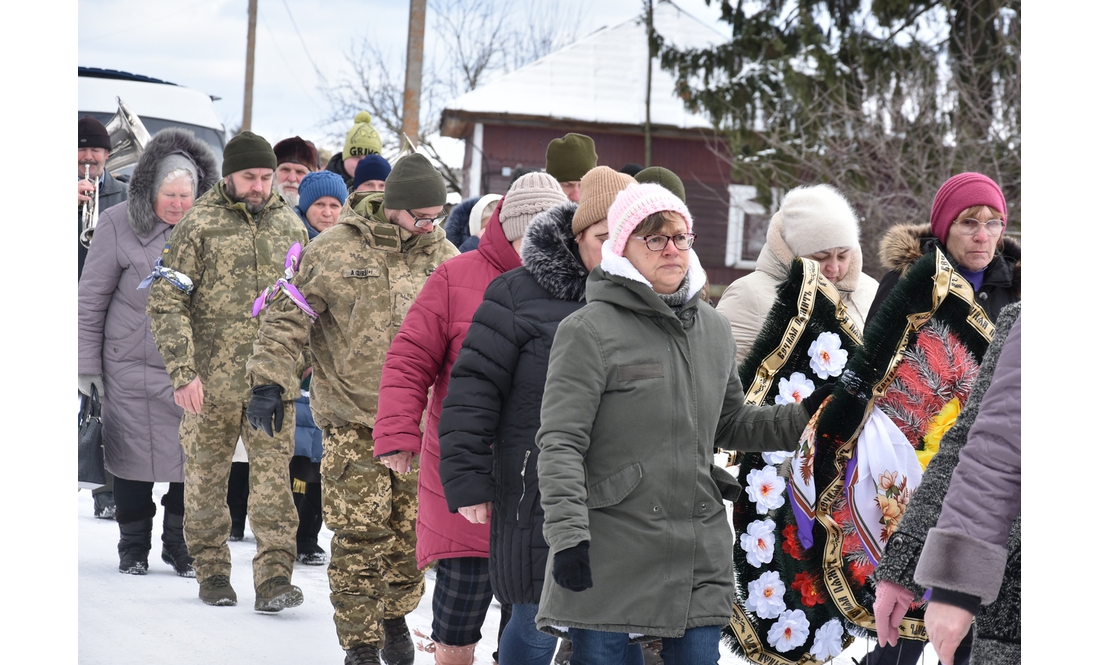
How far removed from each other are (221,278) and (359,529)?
1643 mm

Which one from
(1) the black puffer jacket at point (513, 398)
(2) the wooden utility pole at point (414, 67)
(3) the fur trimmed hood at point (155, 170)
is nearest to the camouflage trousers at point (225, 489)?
(3) the fur trimmed hood at point (155, 170)

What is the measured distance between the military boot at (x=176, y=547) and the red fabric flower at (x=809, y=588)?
3.31m

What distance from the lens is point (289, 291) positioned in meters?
4.50

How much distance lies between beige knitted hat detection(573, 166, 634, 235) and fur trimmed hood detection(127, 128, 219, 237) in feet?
9.78

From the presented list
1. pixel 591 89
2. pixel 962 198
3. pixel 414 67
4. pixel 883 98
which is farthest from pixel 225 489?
pixel 591 89

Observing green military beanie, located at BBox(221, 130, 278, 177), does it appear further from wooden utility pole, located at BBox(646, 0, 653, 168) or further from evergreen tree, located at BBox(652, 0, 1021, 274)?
wooden utility pole, located at BBox(646, 0, 653, 168)

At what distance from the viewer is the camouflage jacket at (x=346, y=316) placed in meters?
4.47

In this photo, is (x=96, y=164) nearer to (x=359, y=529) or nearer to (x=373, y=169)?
(x=373, y=169)

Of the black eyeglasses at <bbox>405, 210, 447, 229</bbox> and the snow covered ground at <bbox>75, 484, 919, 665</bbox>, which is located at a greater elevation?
the black eyeglasses at <bbox>405, 210, 447, 229</bbox>

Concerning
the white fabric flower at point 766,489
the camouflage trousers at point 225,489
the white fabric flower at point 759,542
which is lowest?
the camouflage trousers at point 225,489

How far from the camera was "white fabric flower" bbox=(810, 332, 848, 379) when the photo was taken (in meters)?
3.59

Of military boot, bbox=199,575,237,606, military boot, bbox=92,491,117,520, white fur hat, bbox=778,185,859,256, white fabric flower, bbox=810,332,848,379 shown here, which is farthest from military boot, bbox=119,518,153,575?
white fabric flower, bbox=810,332,848,379

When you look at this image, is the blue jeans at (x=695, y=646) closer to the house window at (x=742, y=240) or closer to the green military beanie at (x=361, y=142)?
the green military beanie at (x=361, y=142)
